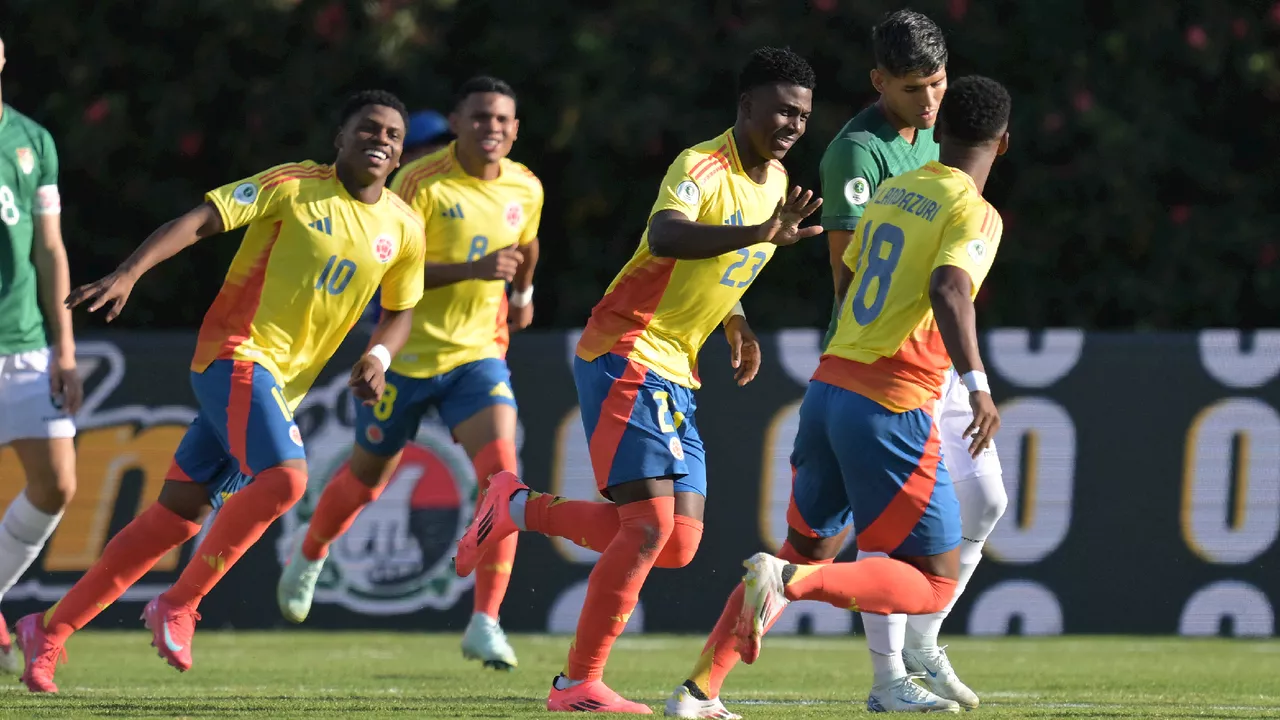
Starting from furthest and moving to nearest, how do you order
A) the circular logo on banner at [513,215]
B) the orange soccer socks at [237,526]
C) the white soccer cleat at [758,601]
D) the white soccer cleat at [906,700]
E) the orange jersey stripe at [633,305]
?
1. the circular logo on banner at [513,215]
2. the orange soccer socks at [237,526]
3. the orange jersey stripe at [633,305]
4. the white soccer cleat at [906,700]
5. the white soccer cleat at [758,601]

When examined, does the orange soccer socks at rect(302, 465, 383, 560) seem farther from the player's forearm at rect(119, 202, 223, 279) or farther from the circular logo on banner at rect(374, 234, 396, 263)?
the player's forearm at rect(119, 202, 223, 279)

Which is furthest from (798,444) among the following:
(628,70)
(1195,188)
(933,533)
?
(1195,188)

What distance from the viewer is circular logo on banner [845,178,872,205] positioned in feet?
22.4

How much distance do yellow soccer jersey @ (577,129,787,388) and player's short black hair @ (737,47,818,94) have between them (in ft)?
0.68

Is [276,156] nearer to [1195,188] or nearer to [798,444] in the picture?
[1195,188]

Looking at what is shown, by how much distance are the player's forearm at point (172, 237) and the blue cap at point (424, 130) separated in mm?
2673

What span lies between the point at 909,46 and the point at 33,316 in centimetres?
346

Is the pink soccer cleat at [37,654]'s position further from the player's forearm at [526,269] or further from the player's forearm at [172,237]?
the player's forearm at [526,269]

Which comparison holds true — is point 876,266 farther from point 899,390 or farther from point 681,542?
point 681,542

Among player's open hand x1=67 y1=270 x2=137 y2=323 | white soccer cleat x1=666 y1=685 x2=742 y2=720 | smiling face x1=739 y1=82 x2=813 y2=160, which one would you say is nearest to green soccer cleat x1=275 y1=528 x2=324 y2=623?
player's open hand x1=67 y1=270 x2=137 y2=323

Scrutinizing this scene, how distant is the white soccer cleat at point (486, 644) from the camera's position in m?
8.27

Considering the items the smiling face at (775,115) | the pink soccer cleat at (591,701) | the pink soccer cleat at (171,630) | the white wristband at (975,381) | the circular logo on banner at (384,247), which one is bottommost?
the pink soccer cleat at (171,630)

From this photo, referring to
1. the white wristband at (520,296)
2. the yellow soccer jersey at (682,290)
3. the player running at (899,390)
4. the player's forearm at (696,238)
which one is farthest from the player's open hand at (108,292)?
the white wristband at (520,296)

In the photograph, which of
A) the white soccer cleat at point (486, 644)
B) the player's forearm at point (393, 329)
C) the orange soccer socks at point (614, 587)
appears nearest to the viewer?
the orange soccer socks at point (614, 587)
